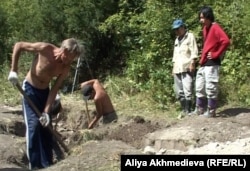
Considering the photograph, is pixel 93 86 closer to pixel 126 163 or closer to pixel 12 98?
pixel 12 98

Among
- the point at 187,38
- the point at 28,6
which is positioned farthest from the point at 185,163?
the point at 28,6

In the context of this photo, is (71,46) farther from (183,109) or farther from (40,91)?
(183,109)

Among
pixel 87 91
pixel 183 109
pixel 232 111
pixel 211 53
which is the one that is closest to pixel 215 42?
pixel 211 53

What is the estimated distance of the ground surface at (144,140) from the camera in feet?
22.3

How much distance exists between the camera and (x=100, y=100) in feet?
31.9

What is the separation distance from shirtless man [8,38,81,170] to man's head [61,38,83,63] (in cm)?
3

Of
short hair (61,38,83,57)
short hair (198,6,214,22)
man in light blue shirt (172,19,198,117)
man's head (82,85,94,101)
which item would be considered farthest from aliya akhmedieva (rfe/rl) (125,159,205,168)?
man's head (82,85,94,101)

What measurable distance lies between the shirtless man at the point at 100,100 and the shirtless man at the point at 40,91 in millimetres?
1862

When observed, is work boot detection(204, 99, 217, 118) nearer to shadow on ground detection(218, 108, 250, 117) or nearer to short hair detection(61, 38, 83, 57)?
shadow on ground detection(218, 108, 250, 117)

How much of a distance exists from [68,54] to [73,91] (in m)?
5.96

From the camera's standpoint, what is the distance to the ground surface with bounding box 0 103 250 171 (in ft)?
22.3

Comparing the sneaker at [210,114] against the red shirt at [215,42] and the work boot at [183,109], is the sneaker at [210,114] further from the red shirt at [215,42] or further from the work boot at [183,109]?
the work boot at [183,109]

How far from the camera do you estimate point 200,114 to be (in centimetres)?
964

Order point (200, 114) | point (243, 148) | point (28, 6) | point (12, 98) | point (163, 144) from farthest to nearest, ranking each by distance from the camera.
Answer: point (28, 6) < point (12, 98) < point (200, 114) < point (163, 144) < point (243, 148)
